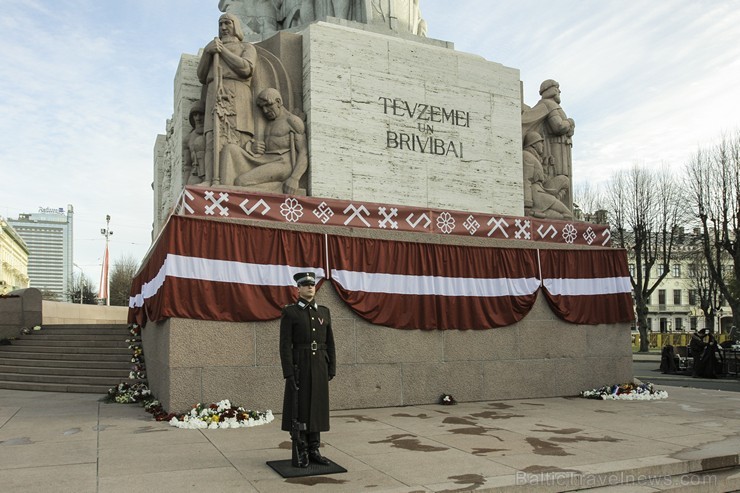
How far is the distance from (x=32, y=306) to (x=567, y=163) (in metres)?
15.4

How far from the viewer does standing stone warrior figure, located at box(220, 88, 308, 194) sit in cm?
1088

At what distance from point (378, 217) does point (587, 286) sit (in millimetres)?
4507

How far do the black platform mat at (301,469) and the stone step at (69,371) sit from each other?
8.25 m

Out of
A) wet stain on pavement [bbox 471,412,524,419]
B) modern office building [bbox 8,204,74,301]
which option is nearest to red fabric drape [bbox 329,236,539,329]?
wet stain on pavement [bbox 471,412,524,419]

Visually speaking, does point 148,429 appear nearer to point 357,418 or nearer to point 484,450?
point 357,418

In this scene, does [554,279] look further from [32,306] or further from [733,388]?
[32,306]

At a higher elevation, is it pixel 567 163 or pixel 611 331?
pixel 567 163

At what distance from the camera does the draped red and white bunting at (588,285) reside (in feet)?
41.4

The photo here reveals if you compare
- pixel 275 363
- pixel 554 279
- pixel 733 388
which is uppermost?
pixel 554 279

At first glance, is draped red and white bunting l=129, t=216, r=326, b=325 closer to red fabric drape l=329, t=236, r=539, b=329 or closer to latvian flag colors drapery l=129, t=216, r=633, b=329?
latvian flag colors drapery l=129, t=216, r=633, b=329

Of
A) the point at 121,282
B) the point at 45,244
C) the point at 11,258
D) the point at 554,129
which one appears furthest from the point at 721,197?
the point at 45,244

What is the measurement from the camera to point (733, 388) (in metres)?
16.1

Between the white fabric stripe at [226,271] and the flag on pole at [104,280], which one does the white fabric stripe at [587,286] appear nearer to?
the white fabric stripe at [226,271]

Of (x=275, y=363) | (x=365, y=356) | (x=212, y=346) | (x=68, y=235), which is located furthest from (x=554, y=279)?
(x=68, y=235)
